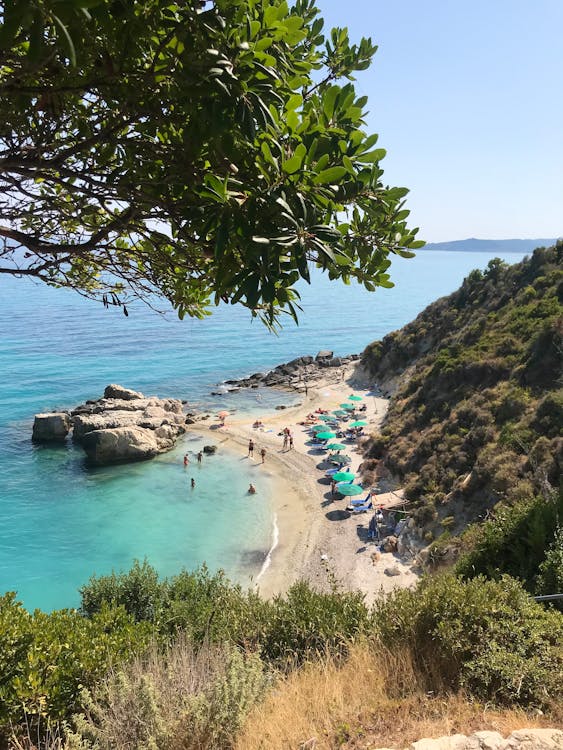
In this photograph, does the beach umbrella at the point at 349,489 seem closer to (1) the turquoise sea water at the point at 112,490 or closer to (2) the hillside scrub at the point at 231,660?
(1) the turquoise sea water at the point at 112,490

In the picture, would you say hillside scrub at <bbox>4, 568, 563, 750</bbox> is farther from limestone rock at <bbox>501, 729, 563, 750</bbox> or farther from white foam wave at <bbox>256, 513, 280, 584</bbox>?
white foam wave at <bbox>256, 513, 280, 584</bbox>

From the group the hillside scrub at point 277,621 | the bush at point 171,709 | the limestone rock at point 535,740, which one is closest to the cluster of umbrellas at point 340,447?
the hillside scrub at point 277,621

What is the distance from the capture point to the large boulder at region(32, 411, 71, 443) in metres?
36.5

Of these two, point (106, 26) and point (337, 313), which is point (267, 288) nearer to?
point (106, 26)

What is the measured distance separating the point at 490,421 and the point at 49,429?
105ft

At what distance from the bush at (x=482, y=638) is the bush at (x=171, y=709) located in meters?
2.34

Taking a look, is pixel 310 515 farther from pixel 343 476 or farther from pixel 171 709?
pixel 171 709

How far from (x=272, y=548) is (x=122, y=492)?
11.7 metres

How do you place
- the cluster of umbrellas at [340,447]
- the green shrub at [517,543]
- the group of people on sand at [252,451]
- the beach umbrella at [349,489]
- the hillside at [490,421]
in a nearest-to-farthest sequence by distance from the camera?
the green shrub at [517,543] → the hillside at [490,421] → the beach umbrella at [349,489] → the cluster of umbrellas at [340,447] → the group of people on sand at [252,451]

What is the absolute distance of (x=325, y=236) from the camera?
2455 mm

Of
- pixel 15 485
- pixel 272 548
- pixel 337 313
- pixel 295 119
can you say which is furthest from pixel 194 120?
pixel 337 313

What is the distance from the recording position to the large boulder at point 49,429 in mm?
36531

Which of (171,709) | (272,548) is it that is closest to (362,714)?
(171,709)

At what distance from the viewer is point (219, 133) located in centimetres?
265
